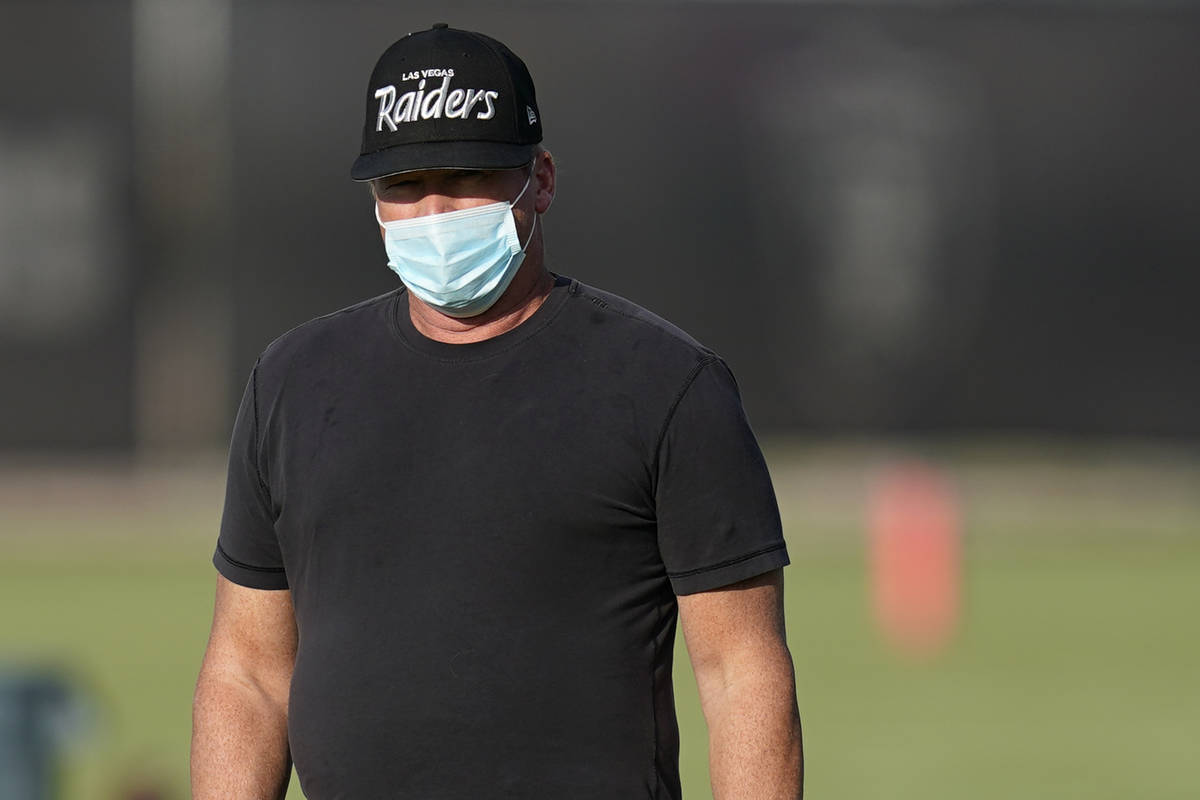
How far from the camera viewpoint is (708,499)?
3.69 metres

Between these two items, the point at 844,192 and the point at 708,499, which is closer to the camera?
the point at 708,499

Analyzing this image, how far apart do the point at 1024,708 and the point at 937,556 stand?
10.5 feet

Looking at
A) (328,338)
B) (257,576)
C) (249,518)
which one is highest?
(328,338)

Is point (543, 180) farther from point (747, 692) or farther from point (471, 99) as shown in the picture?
point (747, 692)

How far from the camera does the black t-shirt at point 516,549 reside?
12.1 ft

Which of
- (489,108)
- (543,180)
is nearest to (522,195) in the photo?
(543,180)

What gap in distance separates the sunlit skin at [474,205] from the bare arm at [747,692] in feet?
1.82

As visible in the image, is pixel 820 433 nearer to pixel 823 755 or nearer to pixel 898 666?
pixel 898 666

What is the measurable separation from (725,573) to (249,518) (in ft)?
2.65

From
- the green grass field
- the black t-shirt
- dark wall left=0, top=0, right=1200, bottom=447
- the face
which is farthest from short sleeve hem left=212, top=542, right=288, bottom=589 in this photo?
dark wall left=0, top=0, right=1200, bottom=447

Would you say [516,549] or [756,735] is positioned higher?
[516,549]

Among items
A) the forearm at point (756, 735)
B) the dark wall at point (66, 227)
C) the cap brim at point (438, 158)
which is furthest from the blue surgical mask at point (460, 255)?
the dark wall at point (66, 227)

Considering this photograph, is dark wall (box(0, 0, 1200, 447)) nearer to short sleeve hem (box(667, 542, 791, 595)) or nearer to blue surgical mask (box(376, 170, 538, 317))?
blue surgical mask (box(376, 170, 538, 317))

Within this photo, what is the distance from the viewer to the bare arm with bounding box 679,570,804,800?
373 cm
